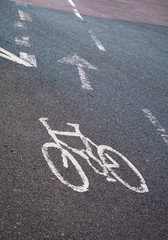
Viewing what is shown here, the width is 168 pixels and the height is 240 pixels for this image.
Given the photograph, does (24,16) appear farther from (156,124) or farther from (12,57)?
(156,124)

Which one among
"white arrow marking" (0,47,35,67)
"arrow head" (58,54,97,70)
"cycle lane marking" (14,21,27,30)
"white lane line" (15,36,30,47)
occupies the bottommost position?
"arrow head" (58,54,97,70)

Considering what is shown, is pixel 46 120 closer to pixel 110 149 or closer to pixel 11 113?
pixel 11 113

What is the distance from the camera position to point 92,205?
357cm

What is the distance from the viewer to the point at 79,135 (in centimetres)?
470

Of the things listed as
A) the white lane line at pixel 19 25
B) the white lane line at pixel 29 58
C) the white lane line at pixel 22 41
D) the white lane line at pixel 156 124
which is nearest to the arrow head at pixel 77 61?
the white lane line at pixel 29 58

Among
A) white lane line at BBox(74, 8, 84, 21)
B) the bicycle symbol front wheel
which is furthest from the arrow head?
white lane line at BBox(74, 8, 84, 21)

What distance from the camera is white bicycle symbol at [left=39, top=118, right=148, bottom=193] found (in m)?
3.91

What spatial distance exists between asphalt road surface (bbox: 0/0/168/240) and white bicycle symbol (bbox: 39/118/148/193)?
0.05ft

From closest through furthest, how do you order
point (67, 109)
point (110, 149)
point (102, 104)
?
1. point (110, 149)
2. point (67, 109)
3. point (102, 104)

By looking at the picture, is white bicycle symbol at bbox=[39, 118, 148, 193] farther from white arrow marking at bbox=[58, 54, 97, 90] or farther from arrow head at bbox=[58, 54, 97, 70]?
arrow head at bbox=[58, 54, 97, 70]

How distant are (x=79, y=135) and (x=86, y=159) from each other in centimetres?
55

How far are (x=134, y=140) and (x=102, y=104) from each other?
3.58 ft

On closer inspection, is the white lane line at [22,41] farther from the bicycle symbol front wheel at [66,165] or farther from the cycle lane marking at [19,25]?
the bicycle symbol front wheel at [66,165]

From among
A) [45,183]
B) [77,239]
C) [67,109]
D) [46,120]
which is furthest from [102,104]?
[77,239]
